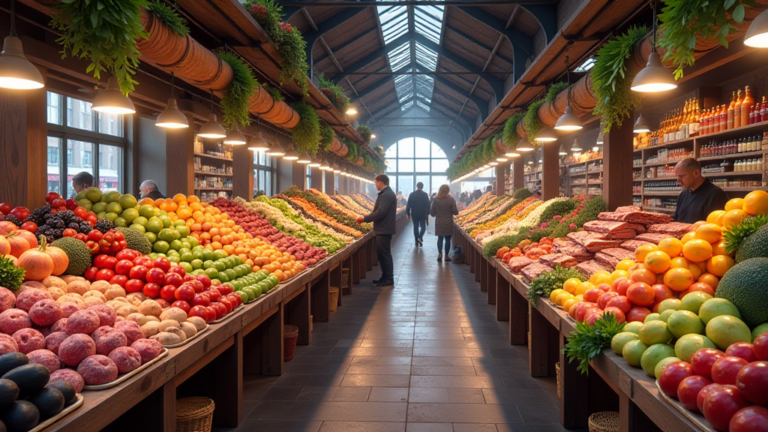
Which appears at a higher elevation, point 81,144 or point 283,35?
point 283,35

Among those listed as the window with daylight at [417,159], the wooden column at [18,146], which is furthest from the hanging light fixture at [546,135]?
the window with daylight at [417,159]

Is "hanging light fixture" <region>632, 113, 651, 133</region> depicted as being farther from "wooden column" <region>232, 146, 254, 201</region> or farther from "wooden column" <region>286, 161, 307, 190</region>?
"wooden column" <region>286, 161, 307, 190</region>

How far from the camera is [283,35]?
5.72 m

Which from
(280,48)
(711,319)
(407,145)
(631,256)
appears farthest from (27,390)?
(407,145)

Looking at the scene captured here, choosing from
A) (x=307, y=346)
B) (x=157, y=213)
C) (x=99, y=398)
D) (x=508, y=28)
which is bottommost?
(x=307, y=346)

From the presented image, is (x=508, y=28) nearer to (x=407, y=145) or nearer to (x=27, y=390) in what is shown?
(x=27, y=390)

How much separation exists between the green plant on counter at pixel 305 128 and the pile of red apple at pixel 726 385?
656 centimetres

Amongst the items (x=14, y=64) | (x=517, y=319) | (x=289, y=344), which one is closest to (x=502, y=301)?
(x=517, y=319)

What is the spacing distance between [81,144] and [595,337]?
33.7 feet

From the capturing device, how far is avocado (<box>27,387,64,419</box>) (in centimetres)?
178

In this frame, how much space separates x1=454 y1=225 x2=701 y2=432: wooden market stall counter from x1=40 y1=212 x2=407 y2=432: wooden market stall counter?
195 centimetres

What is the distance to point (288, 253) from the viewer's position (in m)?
5.73

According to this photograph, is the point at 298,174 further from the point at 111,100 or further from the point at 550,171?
the point at 111,100

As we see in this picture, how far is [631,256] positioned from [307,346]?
3.09 m
